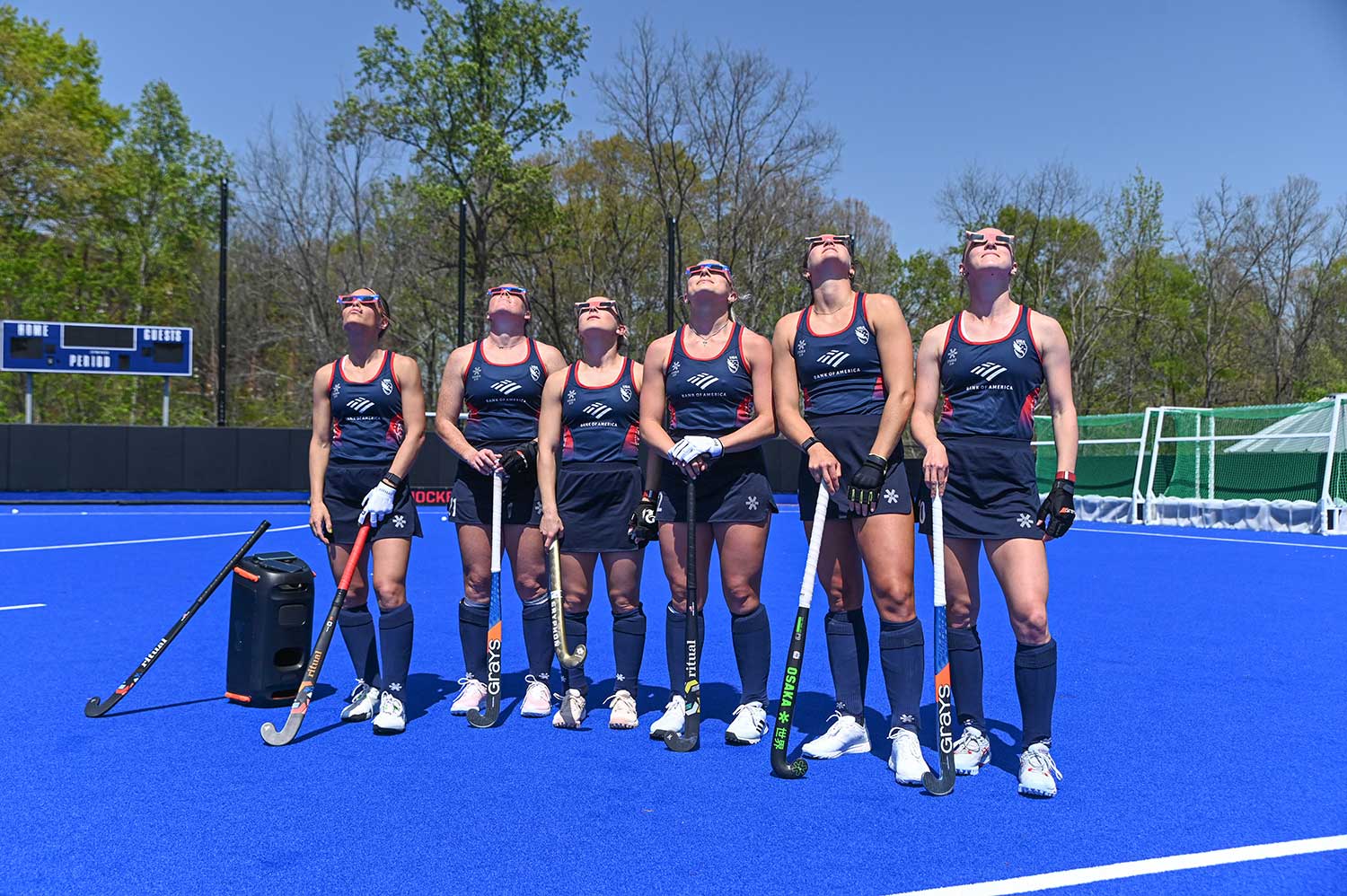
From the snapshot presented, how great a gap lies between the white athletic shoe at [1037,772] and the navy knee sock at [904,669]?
0.49 meters

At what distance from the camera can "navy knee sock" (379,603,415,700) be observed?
5254 millimetres

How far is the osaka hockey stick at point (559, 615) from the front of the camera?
5105 mm

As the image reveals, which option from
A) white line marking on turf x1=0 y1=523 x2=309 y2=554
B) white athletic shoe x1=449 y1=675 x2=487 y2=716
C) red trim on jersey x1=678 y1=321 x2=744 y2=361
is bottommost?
white line marking on turf x1=0 y1=523 x2=309 y2=554

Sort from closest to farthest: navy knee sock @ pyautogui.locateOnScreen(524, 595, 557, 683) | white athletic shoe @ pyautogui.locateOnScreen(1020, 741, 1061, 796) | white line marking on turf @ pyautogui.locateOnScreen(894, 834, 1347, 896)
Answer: white line marking on turf @ pyautogui.locateOnScreen(894, 834, 1347, 896), white athletic shoe @ pyautogui.locateOnScreen(1020, 741, 1061, 796), navy knee sock @ pyautogui.locateOnScreen(524, 595, 557, 683)

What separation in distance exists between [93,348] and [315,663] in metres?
23.0

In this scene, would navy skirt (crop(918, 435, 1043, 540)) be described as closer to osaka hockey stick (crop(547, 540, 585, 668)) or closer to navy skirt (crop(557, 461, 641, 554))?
navy skirt (crop(557, 461, 641, 554))

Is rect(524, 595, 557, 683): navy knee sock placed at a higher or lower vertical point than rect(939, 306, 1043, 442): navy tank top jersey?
lower

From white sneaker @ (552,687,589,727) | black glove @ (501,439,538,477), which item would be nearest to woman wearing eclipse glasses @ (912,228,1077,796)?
white sneaker @ (552,687,589,727)

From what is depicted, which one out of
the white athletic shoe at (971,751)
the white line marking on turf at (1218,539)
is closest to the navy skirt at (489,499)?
the white athletic shoe at (971,751)

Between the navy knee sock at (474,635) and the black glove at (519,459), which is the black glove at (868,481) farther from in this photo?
the navy knee sock at (474,635)

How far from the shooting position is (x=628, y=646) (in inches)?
208

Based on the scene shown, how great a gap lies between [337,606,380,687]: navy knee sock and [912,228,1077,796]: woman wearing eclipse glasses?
2.96 meters

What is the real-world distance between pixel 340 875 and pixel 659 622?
517cm

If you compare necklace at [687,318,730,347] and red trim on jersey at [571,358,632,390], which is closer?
necklace at [687,318,730,347]
